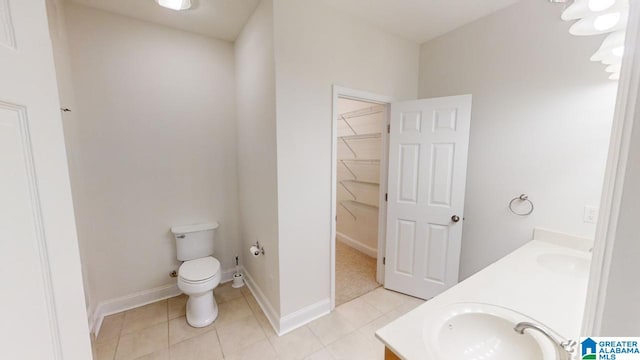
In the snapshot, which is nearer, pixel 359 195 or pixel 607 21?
pixel 607 21

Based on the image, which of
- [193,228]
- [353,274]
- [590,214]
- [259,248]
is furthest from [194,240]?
[590,214]

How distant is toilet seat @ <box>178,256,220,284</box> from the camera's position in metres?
1.92

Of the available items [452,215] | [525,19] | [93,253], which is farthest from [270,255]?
[525,19]

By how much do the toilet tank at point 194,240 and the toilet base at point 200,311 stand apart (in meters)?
0.45

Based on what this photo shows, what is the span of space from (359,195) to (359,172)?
355 mm

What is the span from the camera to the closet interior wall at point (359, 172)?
324 centimetres

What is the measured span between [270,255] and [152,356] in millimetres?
1047

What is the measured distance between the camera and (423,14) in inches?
78.5

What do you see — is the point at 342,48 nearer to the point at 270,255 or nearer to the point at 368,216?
the point at 270,255

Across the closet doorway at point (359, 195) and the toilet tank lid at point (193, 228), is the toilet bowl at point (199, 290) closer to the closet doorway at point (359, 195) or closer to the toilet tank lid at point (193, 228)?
the toilet tank lid at point (193, 228)

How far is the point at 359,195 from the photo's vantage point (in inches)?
141

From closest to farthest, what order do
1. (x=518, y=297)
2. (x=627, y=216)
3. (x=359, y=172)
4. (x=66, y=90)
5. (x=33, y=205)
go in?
(x=627, y=216)
(x=33, y=205)
(x=518, y=297)
(x=66, y=90)
(x=359, y=172)

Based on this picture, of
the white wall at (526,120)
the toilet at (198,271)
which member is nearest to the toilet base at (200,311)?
the toilet at (198,271)

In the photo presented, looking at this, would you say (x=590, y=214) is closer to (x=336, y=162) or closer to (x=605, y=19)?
(x=605, y=19)
